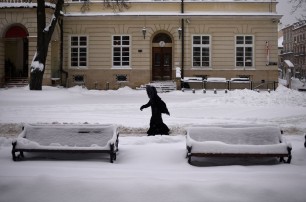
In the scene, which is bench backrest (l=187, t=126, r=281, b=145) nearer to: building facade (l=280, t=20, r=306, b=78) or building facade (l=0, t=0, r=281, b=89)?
building facade (l=0, t=0, r=281, b=89)

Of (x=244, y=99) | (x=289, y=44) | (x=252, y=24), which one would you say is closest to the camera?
(x=244, y=99)

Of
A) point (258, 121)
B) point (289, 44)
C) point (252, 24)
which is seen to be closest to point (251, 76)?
point (252, 24)

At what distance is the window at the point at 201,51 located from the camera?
30422mm

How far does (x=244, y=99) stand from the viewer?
19.5 m

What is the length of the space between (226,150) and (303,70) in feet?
241

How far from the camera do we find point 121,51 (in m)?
30.8

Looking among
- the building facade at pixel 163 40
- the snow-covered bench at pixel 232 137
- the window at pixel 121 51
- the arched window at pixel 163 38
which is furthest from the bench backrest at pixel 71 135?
the arched window at pixel 163 38

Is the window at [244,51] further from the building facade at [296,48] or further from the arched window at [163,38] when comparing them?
the building facade at [296,48]

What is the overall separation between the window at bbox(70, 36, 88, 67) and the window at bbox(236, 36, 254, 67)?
12.1 meters

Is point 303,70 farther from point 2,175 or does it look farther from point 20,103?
point 2,175

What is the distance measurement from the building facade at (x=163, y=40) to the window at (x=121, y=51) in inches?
3.1

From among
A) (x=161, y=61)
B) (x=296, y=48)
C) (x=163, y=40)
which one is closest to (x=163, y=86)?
(x=161, y=61)

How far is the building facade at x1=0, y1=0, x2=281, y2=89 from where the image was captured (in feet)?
98.7

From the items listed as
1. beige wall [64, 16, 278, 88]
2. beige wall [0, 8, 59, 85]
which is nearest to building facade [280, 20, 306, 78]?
beige wall [64, 16, 278, 88]
